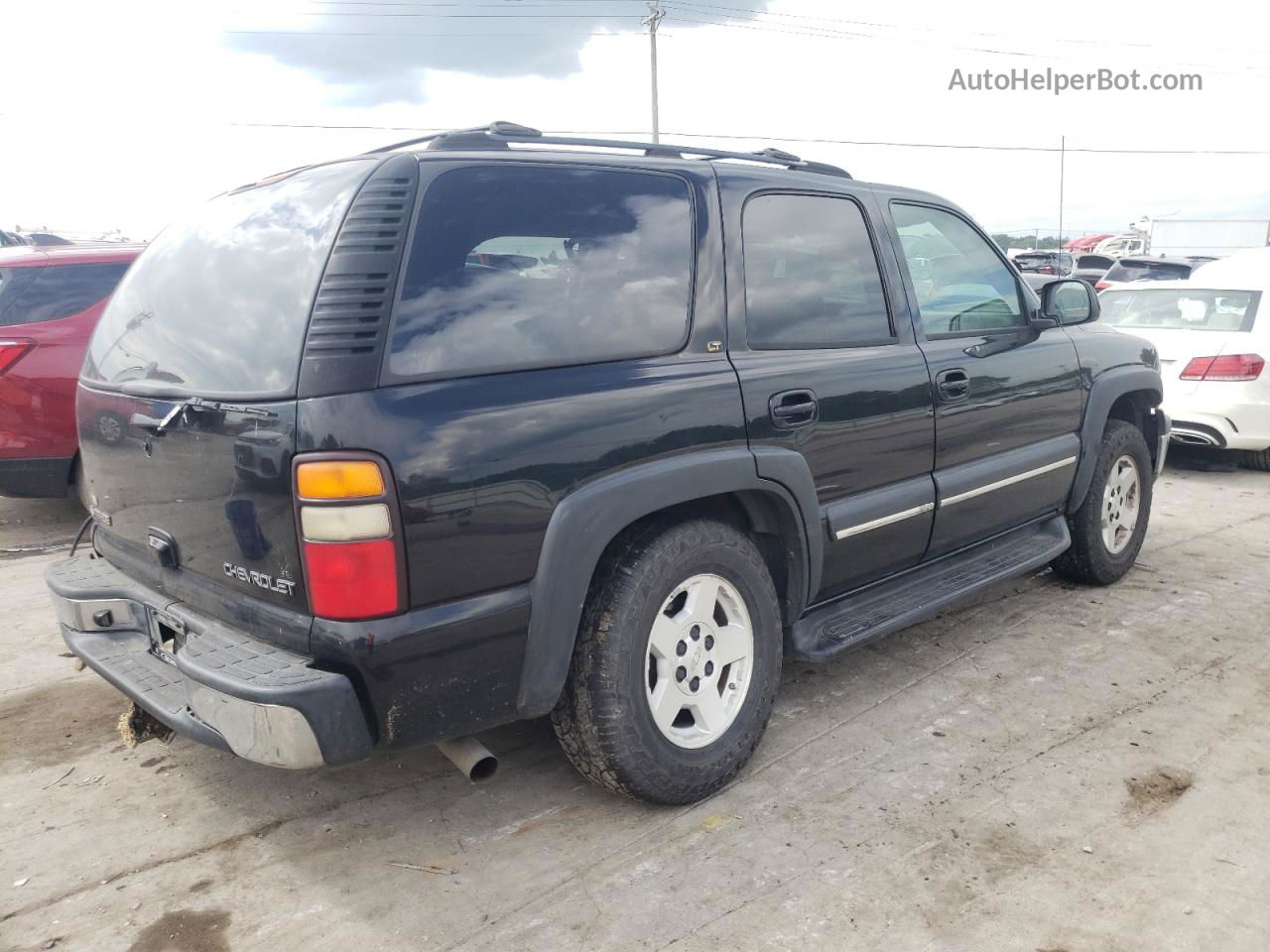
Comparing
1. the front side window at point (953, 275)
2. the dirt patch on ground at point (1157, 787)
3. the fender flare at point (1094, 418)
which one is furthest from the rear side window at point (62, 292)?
the dirt patch on ground at point (1157, 787)

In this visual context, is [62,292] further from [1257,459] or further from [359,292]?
[1257,459]

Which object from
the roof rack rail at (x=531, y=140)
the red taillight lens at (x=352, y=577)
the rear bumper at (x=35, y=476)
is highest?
the roof rack rail at (x=531, y=140)

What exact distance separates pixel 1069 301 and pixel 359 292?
3262 mm

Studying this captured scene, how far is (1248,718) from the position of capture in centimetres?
353

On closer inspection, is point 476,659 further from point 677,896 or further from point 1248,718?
point 1248,718

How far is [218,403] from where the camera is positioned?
2492 mm

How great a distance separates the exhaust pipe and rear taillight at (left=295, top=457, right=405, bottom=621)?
0.53 metres

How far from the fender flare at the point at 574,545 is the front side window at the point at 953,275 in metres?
1.51

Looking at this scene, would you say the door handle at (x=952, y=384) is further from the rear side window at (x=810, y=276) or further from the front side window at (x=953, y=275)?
the rear side window at (x=810, y=276)

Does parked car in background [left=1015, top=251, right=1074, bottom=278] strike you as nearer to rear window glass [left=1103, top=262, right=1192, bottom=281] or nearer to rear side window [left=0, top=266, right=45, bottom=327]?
rear window glass [left=1103, top=262, right=1192, bottom=281]

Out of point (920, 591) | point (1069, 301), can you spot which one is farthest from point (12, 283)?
point (1069, 301)

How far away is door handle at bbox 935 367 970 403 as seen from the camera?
146 inches

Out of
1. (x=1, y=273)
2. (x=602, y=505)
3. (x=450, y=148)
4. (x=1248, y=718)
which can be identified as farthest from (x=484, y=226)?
(x=1, y=273)

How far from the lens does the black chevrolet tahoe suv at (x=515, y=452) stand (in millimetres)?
2338
